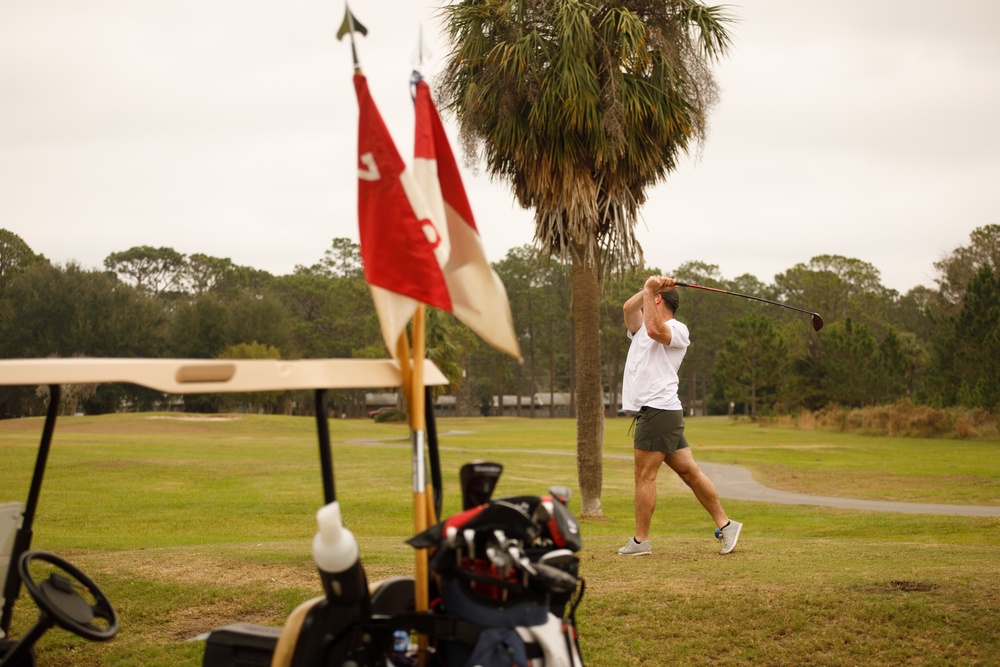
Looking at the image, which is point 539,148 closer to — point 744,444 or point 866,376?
point 744,444

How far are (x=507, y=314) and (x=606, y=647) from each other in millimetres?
2514

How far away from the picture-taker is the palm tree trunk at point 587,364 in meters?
13.6

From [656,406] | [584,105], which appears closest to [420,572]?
[656,406]

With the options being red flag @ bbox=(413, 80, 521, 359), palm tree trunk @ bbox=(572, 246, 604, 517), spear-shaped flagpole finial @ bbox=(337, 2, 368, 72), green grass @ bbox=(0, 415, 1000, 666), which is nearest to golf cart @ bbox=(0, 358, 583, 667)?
red flag @ bbox=(413, 80, 521, 359)

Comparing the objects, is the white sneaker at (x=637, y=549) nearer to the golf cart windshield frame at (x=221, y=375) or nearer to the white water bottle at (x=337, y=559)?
the golf cart windshield frame at (x=221, y=375)

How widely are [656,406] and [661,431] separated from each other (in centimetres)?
19

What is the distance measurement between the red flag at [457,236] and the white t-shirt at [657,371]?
3.86 metres

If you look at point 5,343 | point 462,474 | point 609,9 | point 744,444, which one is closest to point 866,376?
point 744,444

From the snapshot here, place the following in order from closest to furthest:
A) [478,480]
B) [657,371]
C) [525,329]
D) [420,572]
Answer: [420,572], [478,480], [657,371], [525,329]

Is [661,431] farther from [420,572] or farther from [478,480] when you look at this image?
[420,572]

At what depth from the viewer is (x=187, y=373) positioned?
3232mm

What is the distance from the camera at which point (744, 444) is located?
41.9 m

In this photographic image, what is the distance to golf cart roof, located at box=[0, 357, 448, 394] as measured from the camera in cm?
315

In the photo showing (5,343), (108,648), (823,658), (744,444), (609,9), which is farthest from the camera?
(5,343)
